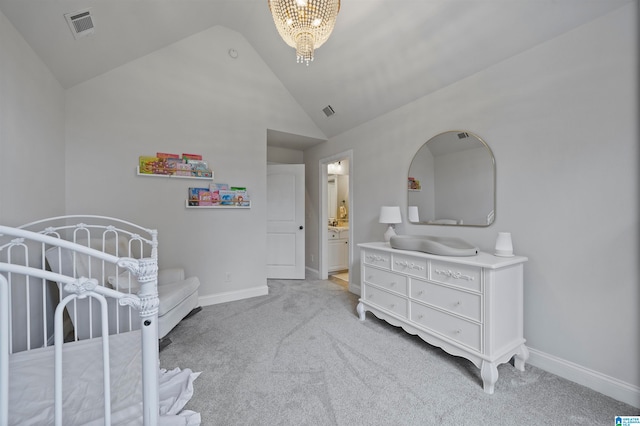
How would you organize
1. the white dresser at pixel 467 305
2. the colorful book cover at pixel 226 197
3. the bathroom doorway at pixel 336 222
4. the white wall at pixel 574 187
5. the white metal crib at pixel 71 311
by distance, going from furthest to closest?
the bathroom doorway at pixel 336 222
the colorful book cover at pixel 226 197
the white dresser at pixel 467 305
the white wall at pixel 574 187
the white metal crib at pixel 71 311

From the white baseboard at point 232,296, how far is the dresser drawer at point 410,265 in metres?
1.91

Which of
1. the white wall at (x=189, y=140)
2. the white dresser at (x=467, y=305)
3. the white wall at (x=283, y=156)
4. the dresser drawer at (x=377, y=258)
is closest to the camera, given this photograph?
the white dresser at (x=467, y=305)

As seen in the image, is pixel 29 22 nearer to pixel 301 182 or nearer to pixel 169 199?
pixel 169 199

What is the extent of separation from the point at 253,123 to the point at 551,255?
3.35m

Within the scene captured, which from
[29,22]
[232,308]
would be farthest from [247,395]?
[29,22]

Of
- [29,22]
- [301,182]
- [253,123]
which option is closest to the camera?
[29,22]

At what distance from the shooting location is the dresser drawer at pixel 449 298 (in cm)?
174

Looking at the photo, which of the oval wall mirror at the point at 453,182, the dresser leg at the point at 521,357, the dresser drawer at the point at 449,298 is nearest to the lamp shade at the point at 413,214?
the oval wall mirror at the point at 453,182

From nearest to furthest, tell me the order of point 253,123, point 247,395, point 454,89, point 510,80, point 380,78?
1. point 247,395
2. point 510,80
3. point 454,89
4. point 380,78
5. point 253,123

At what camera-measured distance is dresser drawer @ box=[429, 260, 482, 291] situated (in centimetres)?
173

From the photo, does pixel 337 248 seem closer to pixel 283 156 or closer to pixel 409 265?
pixel 283 156

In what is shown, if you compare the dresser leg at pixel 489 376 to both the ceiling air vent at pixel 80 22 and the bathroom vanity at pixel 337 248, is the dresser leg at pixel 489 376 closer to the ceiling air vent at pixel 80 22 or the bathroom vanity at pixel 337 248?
the bathroom vanity at pixel 337 248

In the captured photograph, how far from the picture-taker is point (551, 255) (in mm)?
1812

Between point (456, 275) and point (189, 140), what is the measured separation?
308 cm
